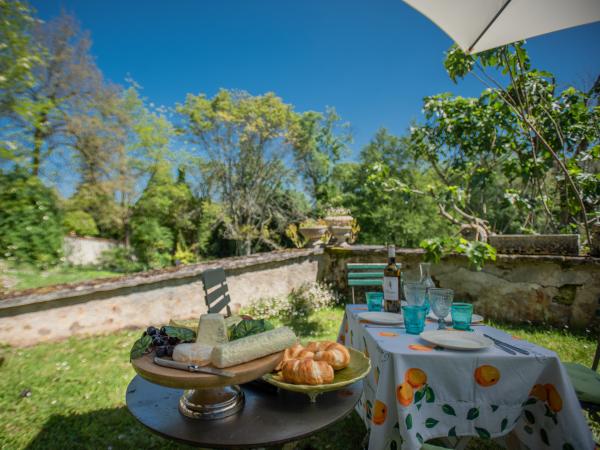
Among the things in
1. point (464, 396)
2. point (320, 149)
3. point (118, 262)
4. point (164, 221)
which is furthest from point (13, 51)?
Result: point (320, 149)

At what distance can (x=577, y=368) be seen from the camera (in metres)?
1.91

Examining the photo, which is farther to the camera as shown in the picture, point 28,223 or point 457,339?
point 28,223

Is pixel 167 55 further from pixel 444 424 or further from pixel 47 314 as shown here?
pixel 444 424

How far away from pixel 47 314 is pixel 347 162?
17.7 metres

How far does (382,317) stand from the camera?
1873 millimetres

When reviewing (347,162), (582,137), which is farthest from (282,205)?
(582,137)

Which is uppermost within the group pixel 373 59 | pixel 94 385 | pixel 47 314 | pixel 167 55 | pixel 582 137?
pixel 167 55

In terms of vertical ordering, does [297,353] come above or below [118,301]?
above

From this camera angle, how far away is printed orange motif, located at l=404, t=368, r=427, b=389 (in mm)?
1287

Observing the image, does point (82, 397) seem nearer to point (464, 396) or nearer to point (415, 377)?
point (415, 377)

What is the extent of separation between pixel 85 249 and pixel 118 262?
135 cm

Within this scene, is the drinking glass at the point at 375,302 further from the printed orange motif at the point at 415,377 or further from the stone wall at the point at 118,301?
the stone wall at the point at 118,301

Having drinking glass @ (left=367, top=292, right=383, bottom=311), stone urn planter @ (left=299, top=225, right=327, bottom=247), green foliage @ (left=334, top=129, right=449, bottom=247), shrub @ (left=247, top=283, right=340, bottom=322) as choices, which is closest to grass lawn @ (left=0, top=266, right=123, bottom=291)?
shrub @ (left=247, top=283, right=340, bottom=322)

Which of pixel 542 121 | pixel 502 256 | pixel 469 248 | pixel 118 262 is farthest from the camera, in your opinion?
pixel 118 262
